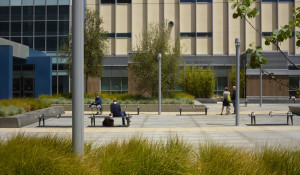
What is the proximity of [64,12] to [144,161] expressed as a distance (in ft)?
141

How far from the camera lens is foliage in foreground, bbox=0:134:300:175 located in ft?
17.7

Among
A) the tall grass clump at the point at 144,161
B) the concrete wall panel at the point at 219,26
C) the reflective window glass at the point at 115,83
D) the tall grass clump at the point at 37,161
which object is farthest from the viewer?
the reflective window glass at the point at 115,83

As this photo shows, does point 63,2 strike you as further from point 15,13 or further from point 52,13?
point 15,13

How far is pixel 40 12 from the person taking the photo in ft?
152

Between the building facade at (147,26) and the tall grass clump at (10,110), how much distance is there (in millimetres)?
27842

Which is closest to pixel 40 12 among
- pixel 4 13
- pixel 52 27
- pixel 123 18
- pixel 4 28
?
pixel 52 27

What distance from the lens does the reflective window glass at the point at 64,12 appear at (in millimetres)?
45844

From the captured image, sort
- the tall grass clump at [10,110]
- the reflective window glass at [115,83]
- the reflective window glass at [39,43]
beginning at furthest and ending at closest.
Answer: the reflective window glass at [115,83] < the reflective window glass at [39,43] < the tall grass clump at [10,110]

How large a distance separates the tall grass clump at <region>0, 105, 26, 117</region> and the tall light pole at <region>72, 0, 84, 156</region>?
11.7 meters

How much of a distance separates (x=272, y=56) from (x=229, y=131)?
96.2ft

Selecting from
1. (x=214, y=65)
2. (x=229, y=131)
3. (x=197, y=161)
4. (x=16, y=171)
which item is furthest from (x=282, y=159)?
(x=214, y=65)

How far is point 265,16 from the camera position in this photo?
46.9m

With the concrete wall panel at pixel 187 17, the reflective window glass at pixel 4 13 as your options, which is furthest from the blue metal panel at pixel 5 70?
the concrete wall panel at pixel 187 17

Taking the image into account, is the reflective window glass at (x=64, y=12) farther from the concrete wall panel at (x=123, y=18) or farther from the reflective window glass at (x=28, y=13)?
the concrete wall panel at (x=123, y=18)
